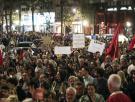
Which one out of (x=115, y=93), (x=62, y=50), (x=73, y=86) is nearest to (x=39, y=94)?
(x=73, y=86)

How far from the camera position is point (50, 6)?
88625mm

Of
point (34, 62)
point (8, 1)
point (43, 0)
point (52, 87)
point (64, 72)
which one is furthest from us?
point (8, 1)

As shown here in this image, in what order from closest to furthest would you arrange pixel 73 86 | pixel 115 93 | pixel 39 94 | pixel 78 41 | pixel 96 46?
pixel 115 93
pixel 39 94
pixel 73 86
pixel 96 46
pixel 78 41

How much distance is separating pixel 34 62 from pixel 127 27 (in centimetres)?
5605

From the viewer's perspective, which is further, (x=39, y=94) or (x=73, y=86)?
(x=73, y=86)

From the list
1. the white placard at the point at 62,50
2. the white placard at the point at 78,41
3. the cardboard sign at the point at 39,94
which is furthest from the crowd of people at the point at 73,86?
the white placard at the point at 78,41

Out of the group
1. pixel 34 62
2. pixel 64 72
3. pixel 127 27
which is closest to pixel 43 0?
pixel 127 27

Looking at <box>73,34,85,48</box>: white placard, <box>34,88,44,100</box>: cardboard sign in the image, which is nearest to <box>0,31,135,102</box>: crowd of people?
<box>34,88,44,100</box>: cardboard sign

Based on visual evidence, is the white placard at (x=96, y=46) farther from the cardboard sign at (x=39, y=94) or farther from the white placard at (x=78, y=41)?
the cardboard sign at (x=39, y=94)

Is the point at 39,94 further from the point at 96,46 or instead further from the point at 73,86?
the point at 96,46

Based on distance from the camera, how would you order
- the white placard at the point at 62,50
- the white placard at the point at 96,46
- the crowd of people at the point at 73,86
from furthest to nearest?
the white placard at the point at 62,50
the white placard at the point at 96,46
the crowd of people at the point at 73,86

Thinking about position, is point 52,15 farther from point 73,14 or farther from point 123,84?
point 123,84

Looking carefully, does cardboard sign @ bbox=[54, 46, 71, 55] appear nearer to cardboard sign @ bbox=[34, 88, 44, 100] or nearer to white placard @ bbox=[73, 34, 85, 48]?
white placard @ bbox=[73, 34, 85, 48]

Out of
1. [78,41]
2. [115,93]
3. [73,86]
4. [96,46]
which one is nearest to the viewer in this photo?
[115,93]
